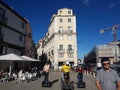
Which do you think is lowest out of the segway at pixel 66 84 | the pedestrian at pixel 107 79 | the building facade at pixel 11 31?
the segway at pixel 66 84

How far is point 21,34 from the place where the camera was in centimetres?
3903

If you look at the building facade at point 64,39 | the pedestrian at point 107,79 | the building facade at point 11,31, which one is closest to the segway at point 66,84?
the pedestrian at point 107,79

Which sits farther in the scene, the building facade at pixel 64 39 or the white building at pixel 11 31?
the building facade at pixel 64 39

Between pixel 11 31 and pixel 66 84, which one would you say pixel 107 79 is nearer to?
pixel 66 84

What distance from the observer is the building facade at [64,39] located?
66125mm

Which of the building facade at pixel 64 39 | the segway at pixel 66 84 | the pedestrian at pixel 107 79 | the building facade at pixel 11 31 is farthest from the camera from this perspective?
the building facade at pixel 64 39

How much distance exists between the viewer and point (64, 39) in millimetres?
67875

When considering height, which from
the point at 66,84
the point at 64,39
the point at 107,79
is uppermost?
the point at 64,39

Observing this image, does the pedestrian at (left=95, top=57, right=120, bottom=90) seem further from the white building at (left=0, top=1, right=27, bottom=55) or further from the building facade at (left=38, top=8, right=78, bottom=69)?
the building facade at (left=38, top=8, right=78, bottom=69)

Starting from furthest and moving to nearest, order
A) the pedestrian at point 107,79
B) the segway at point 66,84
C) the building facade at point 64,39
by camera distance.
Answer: the building facade at point 64,39, the segway at point 66,84, the pedestrian at point 107,79

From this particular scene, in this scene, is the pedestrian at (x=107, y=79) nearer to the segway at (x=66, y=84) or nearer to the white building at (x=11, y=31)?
the segway at (x=66, y=84)

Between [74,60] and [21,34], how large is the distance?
29.4 meters

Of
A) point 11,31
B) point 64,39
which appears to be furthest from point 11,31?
point 64,39

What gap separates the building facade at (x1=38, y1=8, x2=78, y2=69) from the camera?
6612cm
